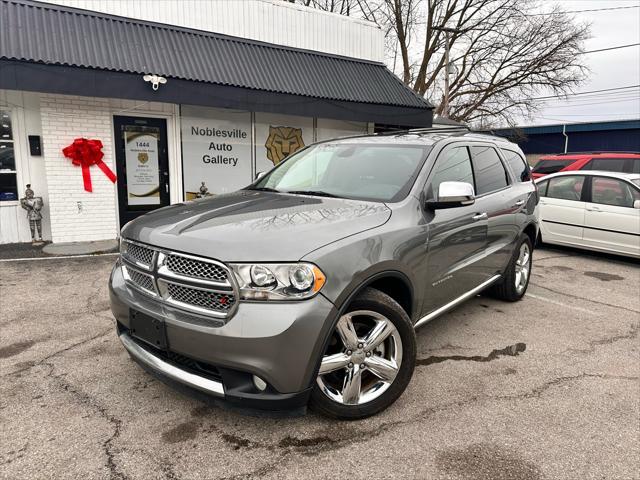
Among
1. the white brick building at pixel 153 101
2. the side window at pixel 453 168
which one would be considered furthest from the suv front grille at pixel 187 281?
the white brick building at pixel 153 101

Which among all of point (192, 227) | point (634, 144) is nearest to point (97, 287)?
point (192, 227)

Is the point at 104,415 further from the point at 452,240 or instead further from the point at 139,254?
the point at 452,240

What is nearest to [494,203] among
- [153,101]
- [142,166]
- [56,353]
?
[56,353]

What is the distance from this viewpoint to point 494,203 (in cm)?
414

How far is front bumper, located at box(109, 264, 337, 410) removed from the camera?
214 centimetres

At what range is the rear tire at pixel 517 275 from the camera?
15.8 ft

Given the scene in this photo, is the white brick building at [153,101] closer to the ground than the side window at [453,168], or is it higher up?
higher up

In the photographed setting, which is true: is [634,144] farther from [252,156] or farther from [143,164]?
[143,164]

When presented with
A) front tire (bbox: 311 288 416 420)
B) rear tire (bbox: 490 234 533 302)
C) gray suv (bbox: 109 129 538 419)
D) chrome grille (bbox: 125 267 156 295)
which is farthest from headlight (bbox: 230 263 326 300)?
rear tire (bbox: 490 234 533 302)

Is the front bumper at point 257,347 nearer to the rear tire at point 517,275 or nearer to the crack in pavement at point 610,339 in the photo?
the crack in pavement at point 610,339

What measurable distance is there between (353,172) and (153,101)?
17.2 ft

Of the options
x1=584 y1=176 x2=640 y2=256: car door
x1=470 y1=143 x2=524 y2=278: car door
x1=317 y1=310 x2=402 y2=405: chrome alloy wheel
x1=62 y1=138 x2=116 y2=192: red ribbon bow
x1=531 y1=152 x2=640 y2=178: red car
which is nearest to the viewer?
x1=317 y1=310 x2=402 y2=405: chrome alloy wheel

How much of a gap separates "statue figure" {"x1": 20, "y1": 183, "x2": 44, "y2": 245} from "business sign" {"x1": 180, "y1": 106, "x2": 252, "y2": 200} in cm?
262

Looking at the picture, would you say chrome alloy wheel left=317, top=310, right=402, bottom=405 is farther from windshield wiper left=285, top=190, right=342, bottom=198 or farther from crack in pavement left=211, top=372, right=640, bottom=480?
windshield wiper left=285, top=190, right=342, bottom=198
